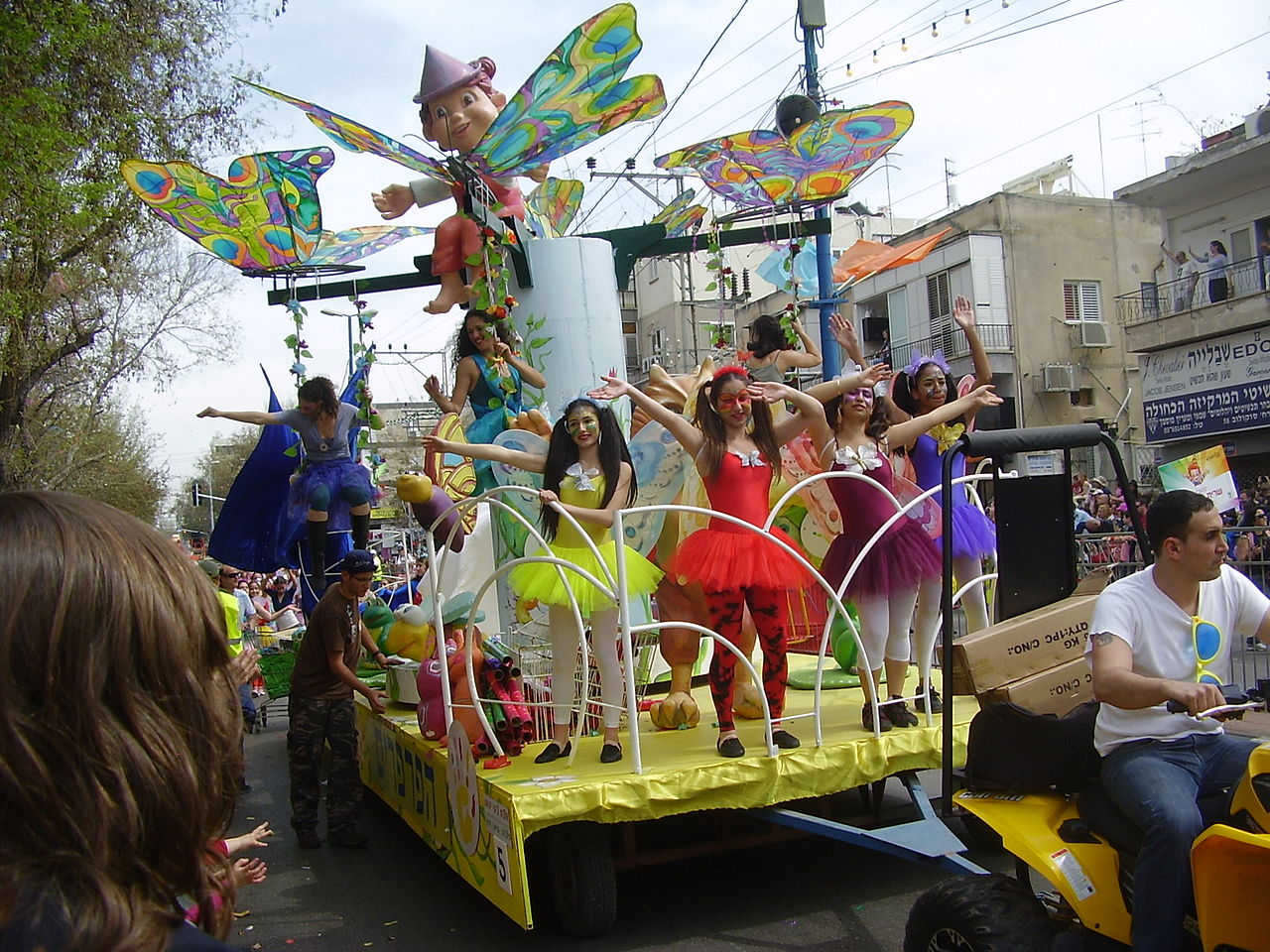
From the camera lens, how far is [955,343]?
29.4 m

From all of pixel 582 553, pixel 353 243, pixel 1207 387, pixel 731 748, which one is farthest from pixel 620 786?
pixel 1207 387

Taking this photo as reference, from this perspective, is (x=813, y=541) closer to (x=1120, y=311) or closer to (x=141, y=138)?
(x=141, y=138)

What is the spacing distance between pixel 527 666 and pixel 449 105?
3.41 m

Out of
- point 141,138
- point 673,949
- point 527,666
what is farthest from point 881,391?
point 141,138

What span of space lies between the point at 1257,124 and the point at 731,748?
21.3 metres

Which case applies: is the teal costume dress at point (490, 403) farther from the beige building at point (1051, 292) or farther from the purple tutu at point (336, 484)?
the beige building at point (1051, 292)

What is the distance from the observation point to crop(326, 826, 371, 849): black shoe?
648cm

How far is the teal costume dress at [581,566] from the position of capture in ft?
16.0

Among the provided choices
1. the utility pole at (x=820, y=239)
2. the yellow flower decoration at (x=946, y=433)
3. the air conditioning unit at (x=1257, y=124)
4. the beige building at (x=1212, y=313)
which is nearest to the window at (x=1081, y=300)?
the beige building at (x=1212, y=313)

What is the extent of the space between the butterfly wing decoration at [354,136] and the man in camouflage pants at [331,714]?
89.6 inches

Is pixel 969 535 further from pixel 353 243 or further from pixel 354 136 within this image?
pixel 353 243

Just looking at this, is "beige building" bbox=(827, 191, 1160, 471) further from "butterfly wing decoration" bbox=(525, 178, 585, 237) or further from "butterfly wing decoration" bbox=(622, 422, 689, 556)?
"butterfly wing decoration" bbox=(622, 422, 689, 556)

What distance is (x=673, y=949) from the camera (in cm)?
448

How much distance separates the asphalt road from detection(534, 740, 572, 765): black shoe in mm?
714
